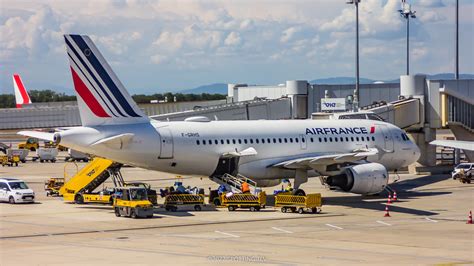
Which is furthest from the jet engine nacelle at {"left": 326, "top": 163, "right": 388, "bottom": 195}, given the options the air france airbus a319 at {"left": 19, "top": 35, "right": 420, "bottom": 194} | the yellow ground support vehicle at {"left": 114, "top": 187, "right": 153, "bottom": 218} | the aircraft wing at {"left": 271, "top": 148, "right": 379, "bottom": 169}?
the yellow ground support vehicle at {"left": 114, "top": 187, "right": 153, "bottom": 218}

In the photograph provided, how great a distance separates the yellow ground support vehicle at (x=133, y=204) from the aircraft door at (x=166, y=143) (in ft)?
→ 17.3

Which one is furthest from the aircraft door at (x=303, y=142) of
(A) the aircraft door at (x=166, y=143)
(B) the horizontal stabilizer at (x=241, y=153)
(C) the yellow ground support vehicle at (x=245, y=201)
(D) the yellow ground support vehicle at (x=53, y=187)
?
(D) the yellow ground support vehicle at (x=53, y=187)

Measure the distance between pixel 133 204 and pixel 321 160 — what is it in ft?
43.7

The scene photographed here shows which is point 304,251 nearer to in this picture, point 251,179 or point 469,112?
point 251,179

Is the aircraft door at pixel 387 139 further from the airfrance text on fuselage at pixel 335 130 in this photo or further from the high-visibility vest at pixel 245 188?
the high-visibility vest at pixel 245 188

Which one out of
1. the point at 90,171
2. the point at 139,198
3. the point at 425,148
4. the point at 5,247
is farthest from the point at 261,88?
the point at 5,247

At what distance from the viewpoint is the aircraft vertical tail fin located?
4609 centimetres

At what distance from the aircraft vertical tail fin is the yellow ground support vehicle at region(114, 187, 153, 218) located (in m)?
5.03

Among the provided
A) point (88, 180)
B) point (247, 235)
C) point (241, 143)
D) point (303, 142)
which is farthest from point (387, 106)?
point (247, 235)

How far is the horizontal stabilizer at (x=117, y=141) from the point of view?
4597cm

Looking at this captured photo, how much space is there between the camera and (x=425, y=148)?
73.1 m

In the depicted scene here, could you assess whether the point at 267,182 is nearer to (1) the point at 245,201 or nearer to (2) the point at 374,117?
(1) the point at 245,201

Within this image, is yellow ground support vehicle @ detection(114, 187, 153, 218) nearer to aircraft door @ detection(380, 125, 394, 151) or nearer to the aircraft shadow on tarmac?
the aircraft shadow on tarmac

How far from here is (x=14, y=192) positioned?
50.7 m
